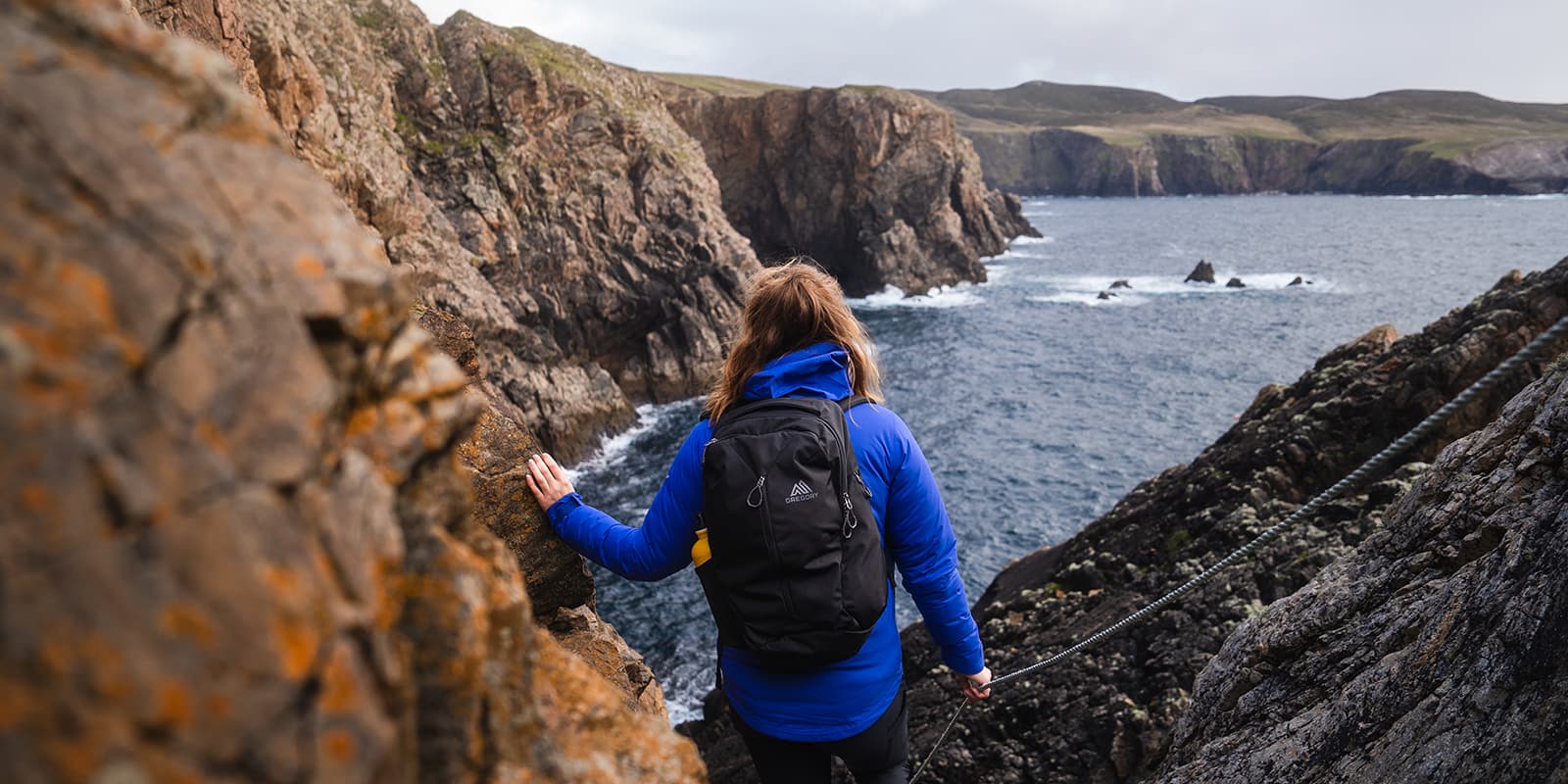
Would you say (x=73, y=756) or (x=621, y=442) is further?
(x=621, y=442)

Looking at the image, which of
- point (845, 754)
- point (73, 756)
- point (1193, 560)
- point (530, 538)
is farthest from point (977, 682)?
point (1193, 560)

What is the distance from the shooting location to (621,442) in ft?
130

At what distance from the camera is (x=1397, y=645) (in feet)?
16.6

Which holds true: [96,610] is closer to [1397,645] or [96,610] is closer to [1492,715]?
[1492,715]

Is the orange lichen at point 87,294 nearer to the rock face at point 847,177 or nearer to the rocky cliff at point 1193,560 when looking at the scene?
the rocky cliff at point 1193,560

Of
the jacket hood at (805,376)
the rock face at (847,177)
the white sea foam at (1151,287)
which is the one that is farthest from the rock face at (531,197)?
the white sea foam at (1151,287)

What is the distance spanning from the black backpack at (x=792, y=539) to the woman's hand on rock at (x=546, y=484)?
1.64 metres

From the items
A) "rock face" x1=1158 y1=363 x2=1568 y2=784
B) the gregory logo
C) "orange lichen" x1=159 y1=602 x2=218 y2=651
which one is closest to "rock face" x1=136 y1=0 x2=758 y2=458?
the gregory logo

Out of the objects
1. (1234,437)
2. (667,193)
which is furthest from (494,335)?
(1234,437)

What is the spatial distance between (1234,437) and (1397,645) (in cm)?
706

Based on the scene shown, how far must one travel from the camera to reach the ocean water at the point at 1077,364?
29344 millimetres

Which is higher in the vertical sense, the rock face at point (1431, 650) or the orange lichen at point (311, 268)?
the orange lichen at point (311, 268)

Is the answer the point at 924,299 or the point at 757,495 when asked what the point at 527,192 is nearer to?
the point at 924,299

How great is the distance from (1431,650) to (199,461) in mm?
5754
